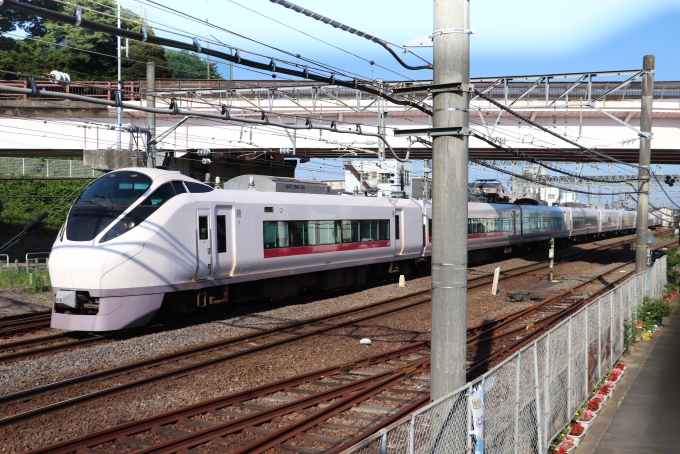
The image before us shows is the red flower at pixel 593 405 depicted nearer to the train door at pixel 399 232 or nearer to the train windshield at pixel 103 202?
the train windshield at pixel 103 202

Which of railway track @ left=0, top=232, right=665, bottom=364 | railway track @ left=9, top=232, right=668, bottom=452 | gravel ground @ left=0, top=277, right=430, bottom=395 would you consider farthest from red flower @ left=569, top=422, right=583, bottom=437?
gravel ground @ left=0, top=277, right=430, bottom=395

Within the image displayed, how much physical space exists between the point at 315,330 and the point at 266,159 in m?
27.1

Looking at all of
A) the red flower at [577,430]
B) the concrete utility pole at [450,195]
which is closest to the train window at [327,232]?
the red flower at [577,430]

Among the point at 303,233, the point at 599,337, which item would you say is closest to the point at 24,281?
the point at 303,233

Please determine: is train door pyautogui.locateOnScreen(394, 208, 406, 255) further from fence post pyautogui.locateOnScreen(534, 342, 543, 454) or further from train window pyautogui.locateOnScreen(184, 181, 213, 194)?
fence post pyautogui.locateOnScreen(534, 342, 543, 454)

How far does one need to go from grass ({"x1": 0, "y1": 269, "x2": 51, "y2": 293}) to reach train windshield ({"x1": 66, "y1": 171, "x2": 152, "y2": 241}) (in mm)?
8287

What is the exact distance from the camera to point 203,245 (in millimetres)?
14680

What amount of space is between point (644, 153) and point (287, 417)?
15.6 meters

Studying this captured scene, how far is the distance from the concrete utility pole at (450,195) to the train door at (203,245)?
8.96 metres

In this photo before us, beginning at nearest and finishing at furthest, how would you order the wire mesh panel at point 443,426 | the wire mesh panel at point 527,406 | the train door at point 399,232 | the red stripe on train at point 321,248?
1. the wire mesh panel at point 443,426
2. the wire mesh panel at point 527,406
3. the red stripe on train at point 321,248
4. the train door at point 399,232

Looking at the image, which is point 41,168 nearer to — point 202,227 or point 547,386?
point 202,227

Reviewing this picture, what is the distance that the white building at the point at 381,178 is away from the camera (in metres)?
26.6

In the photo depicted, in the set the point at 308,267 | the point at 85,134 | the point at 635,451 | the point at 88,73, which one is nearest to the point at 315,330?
the point at 308,267

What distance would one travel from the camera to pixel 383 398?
32.0 ft
